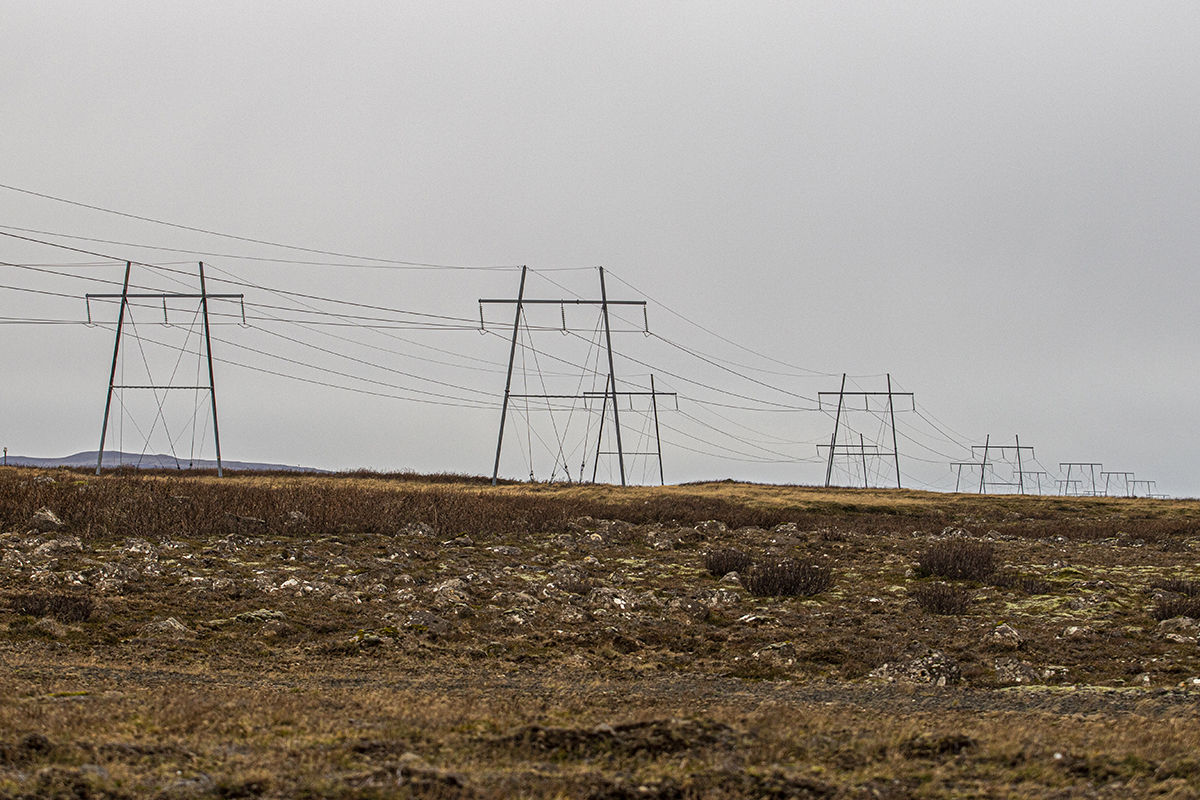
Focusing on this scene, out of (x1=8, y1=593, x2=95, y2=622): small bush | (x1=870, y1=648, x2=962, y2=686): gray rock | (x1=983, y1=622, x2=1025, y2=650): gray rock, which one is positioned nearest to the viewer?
(x1=870, y1=648, x2=962, y2=686): gray rock

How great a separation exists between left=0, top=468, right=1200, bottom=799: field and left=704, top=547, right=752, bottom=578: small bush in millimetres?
83

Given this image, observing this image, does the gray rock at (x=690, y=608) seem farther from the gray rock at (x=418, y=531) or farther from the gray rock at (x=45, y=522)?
the gray rock at (x=45, y=522)

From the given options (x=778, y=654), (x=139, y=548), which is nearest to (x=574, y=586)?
(x=778, y=654)

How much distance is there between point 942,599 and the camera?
42.7 ft

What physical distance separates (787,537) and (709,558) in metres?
5.67

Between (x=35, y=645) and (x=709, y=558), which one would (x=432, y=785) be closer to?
(x=35, y=645)

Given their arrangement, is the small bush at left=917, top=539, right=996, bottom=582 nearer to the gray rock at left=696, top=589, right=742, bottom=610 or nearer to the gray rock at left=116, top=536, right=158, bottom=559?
the gray rock at left=696, top=589, right=742, bottom=610

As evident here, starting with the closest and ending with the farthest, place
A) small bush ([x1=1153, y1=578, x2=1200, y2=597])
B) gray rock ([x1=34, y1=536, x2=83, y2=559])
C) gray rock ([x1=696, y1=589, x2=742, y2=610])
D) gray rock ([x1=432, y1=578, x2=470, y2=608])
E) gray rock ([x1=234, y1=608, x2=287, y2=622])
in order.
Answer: gray rock ([x1=234, y1=608, x2=287, y2=622]) < gray rock ([x1=432, y1=578, x2=470, y2=608]) < gray rock ([x1=696, y1=589, x2=742, y2=610]) < small bush ([x1=1153, y1=578, x2=1200, y2=597]) < gray rock ([x1=34, y1=536, x2=83, y2=559])

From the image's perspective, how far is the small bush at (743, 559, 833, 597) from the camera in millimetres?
14250

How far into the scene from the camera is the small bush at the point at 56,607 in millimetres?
11164

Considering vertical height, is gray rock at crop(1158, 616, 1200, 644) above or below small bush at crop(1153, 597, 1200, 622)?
below

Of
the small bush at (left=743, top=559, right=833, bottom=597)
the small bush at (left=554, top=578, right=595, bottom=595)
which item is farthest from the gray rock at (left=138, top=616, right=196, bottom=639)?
the small bush at (left=743, top=559, right=833, bottom=597)

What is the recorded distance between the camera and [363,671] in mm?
9523

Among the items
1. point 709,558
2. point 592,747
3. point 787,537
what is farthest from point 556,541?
point 592,747
